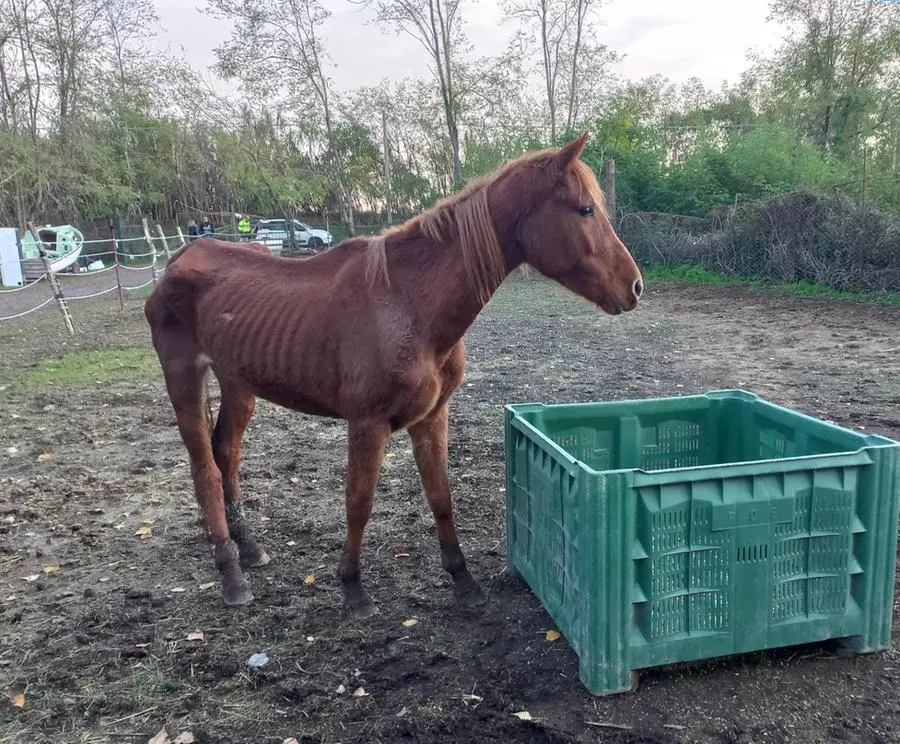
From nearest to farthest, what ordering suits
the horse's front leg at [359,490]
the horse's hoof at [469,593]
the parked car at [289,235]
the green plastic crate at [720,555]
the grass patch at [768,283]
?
the green plastic crate at [720,555]
the horse's front leg at [359,490]
the horse's hoof at [469,593]
the grass patch at [768,283]
the parked car at [289,235]

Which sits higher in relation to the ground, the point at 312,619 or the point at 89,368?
the point at 89,368

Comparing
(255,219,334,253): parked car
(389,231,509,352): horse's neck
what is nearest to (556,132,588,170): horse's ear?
(389,231,509,352): horse's neck

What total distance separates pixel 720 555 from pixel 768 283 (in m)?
12.3

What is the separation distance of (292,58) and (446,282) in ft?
81.5

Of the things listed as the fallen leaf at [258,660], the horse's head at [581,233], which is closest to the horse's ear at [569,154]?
the horse's head at [581,233]

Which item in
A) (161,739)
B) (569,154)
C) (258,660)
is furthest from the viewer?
(258,660)

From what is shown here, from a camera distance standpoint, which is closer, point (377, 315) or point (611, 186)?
point (377, 315)

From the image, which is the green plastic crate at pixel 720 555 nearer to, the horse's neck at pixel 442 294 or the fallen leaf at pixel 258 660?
the horse's neck at pixel 442 294

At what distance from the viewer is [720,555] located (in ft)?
6.78

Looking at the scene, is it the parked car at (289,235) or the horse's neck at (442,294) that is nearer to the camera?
the horse's neck at (442,294)

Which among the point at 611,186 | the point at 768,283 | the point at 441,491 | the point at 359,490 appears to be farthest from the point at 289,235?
the point at 359,490

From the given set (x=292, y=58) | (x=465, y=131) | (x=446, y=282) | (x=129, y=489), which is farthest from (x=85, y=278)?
(x=446, y=282)

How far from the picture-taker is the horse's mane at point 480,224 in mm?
2416

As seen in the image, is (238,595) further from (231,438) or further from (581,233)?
(581,233)
